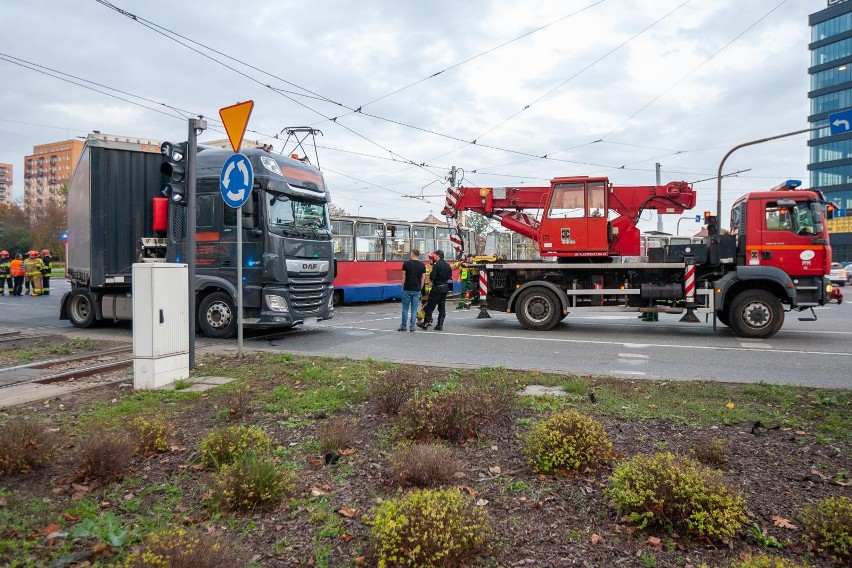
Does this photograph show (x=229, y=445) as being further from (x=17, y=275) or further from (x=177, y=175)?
(x=17, y=275)

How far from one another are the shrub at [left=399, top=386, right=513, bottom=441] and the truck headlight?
6.78m

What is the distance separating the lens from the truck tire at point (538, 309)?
12859mm

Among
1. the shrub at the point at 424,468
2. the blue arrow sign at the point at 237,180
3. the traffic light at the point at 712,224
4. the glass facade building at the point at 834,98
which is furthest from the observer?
the glass facade building at the point at 834,98

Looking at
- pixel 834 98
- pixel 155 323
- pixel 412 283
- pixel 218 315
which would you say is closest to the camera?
pixel 155 323

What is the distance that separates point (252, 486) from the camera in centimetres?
335

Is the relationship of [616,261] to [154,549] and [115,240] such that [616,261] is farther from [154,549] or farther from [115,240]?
[154,549]

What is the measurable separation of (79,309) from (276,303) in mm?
5577

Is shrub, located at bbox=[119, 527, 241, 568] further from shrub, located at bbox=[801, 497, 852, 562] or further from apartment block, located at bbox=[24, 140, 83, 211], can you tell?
apartment block, located at bbox=[24, 140, 83, 211]

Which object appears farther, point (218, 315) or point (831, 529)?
point (218, 315)

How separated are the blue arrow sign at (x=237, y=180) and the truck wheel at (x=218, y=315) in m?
3.58

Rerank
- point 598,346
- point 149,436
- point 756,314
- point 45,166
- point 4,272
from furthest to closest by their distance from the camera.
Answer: point 45,166 < point 4,272 < point 756,314 < point 598,346 < point 149,436

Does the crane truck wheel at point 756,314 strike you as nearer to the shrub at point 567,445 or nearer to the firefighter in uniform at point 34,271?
the shrub at point 567,445

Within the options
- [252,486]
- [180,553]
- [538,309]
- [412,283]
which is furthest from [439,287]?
[180,553]

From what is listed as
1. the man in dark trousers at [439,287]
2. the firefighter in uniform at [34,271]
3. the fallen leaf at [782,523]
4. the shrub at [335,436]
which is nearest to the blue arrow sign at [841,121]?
the man in dark trousers at [439,287]
